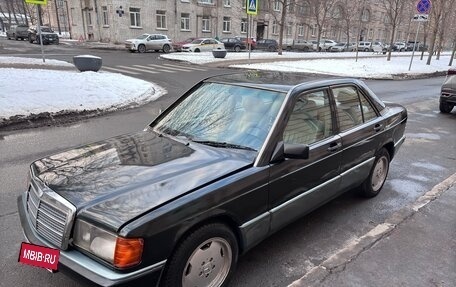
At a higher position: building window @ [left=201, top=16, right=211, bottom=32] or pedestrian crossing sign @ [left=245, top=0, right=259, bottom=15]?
pedestrian crossing sign @ [left=245, top=0, right=259, bottom=15]

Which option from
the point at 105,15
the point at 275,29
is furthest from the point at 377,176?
the point at 275,29

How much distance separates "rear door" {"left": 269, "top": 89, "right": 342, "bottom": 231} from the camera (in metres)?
3.14

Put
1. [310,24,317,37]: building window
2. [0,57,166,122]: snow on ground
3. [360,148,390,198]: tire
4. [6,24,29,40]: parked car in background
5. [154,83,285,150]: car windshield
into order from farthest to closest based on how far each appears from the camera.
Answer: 1. [310,24,317,37]: building window
2. [6,24,29,40]: parked car in background
3. [0,57,166,122]: snow on ground
4. [360,148,390,198]: tire
5. [154,83,285,150]: car windshield

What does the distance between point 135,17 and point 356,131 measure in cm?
4092

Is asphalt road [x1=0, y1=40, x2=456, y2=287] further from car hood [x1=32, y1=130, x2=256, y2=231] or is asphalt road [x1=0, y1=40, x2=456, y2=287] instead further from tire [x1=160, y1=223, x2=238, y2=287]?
car hood [x1=32, y1=130, x2=256, y2=231]

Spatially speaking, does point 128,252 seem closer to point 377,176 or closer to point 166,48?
point 377,176

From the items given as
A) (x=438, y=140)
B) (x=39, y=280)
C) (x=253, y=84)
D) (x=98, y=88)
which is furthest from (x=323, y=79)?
(x=98, y=88)

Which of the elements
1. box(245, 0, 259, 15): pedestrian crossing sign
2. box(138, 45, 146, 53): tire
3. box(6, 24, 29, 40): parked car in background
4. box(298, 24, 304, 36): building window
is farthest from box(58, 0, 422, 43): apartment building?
box(245, 0, 259, 15): pedestrian crossing sign

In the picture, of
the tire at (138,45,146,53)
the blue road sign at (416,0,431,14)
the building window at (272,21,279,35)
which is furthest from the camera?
the building window at (272,21,279,35)

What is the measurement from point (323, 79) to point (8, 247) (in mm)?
3420

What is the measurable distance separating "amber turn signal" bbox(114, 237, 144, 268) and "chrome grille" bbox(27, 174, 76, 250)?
39 centimetres

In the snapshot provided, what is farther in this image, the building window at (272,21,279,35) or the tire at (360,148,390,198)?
the building window at (272,21,279,35)

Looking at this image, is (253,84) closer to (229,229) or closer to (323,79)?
(323,79)
